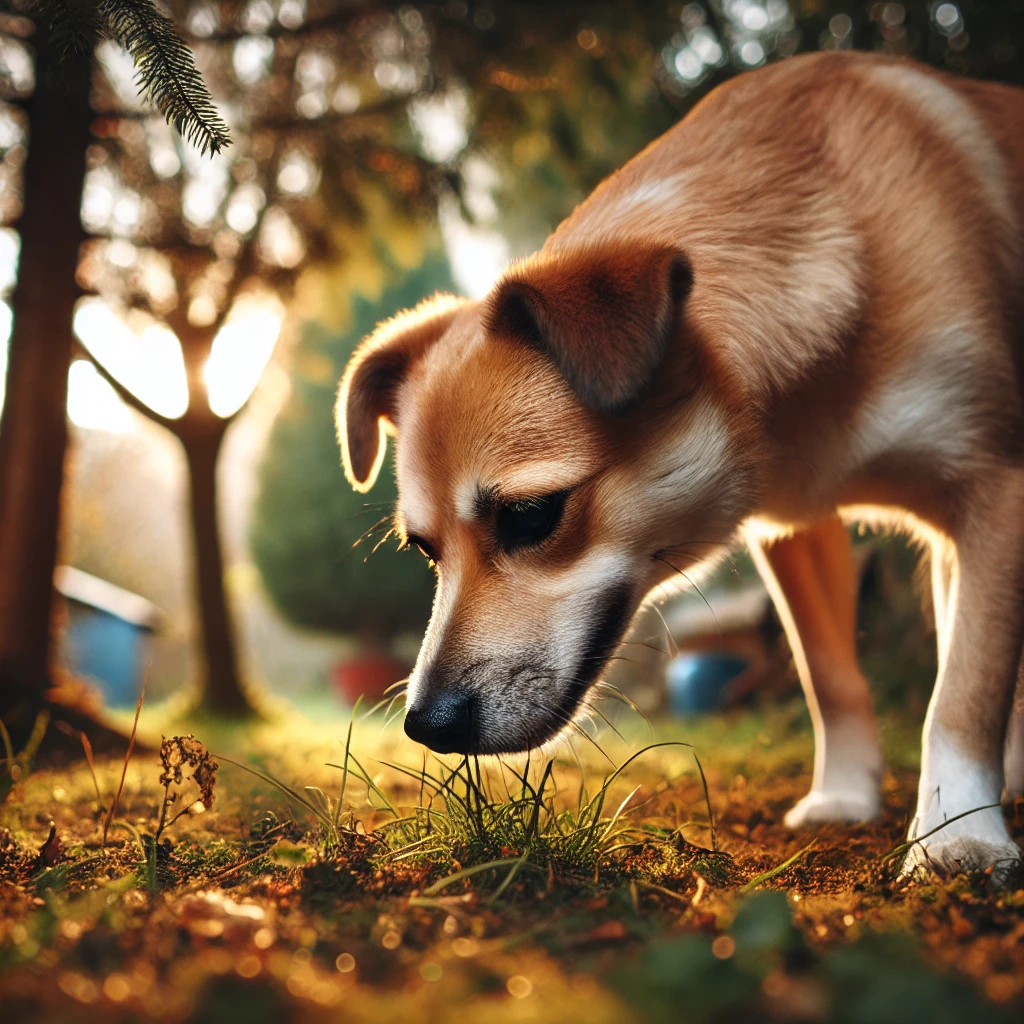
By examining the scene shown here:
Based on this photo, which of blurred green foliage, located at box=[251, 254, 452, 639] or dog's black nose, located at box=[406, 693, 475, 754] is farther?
blurred green foliage, located at box=[251, 254, 452, 639]

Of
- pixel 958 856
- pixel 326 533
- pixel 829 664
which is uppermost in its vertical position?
pixel 958 856

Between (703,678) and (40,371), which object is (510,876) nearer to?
(40,371)

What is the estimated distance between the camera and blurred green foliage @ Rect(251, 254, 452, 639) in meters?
17.8

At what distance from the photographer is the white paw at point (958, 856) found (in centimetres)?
181

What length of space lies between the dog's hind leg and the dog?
1.88 ft

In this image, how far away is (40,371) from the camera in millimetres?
4965

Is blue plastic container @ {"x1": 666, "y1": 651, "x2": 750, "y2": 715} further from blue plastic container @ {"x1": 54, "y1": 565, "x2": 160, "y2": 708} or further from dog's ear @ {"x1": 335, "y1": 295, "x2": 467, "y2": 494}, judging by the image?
blue plastic container @ {"x1": 54, "y1": 565, "x2": 160, "y2": 708}

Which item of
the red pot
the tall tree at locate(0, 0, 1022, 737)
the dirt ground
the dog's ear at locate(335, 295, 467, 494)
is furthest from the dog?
the red pot

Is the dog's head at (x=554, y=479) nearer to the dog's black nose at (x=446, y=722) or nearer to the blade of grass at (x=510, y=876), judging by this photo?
the dog's black nose at (x=446, y=722)

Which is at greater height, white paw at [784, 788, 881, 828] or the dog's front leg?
the dog's front leg

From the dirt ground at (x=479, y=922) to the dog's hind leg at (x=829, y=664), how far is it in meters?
0.19

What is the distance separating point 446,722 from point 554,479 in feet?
2.00

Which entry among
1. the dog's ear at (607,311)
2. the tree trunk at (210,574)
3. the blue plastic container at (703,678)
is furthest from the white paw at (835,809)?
the tree trunk at (210,574)

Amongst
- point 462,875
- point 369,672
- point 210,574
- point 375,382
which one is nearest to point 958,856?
point 462,875
